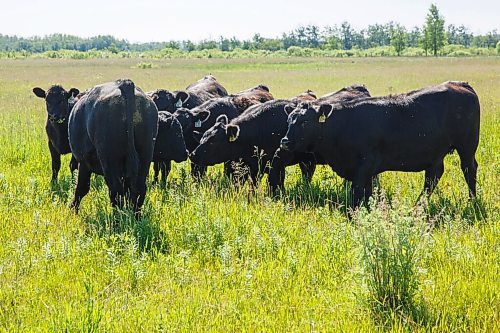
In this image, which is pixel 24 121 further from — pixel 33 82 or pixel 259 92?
pixel 33 82

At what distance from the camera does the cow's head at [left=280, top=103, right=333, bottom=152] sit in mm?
10086

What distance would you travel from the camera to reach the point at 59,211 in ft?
29.1

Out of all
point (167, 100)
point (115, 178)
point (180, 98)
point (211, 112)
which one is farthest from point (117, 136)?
point (180, 98)

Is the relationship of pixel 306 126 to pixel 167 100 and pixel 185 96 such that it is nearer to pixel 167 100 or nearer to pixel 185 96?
pixel 167 100

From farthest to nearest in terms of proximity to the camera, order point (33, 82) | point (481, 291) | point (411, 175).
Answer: point (33, 82) < point (411, 175) < point (481, 291)

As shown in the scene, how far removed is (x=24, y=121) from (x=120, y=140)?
40.3 ft

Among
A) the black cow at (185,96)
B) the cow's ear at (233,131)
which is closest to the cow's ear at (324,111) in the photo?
the cow's ear at (233,131)

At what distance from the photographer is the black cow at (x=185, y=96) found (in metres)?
14.9

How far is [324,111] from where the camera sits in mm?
10094

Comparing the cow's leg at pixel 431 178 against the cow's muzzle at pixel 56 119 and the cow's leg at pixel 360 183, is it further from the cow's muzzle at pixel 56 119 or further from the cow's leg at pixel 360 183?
the cow's muzzle at pixel 56 119

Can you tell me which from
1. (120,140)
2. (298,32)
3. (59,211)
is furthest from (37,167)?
(298,32)

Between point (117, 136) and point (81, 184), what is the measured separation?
4.63ft

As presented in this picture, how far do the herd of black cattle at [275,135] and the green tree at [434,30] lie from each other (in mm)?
105659

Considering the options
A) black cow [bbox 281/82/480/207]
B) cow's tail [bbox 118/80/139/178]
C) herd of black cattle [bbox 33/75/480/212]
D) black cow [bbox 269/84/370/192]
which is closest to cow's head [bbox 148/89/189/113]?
herd of black cattle [bbox 33/75/480/212]
